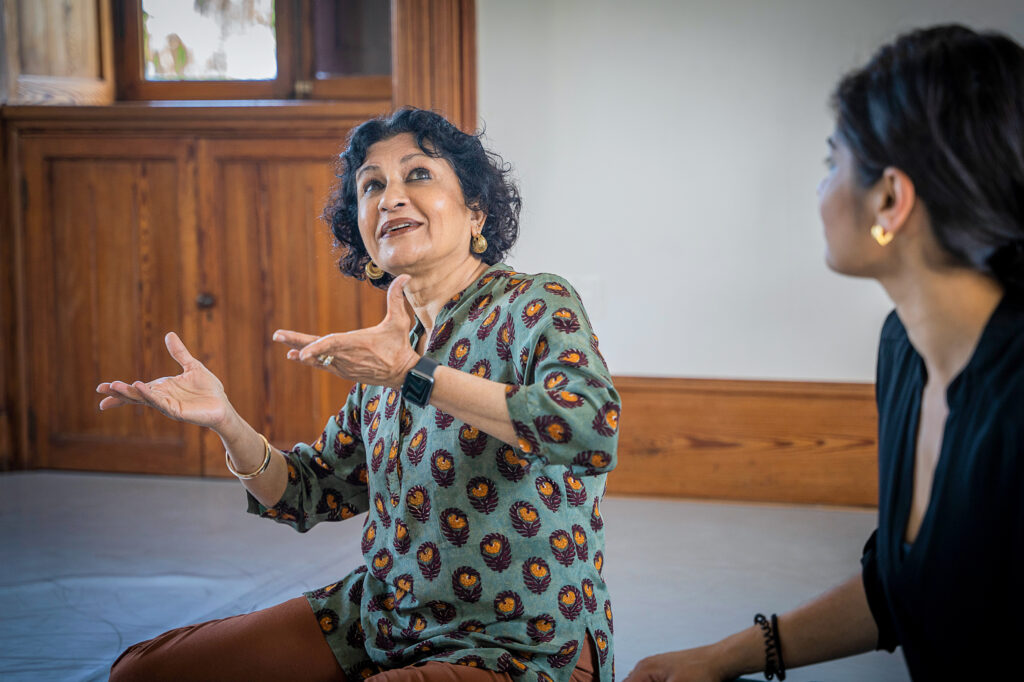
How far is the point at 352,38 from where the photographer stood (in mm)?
3832

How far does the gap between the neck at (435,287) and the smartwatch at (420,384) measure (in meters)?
0.30

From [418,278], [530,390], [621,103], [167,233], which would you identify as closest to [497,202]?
[418,278]

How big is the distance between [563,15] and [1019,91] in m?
2.56

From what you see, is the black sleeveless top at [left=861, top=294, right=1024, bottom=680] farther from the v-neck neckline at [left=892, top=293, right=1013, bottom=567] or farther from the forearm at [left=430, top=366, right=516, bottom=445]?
the forearm at [left=430, top=366, right=516, bottom=445]

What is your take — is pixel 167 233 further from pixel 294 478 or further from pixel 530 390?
pixel 530 390

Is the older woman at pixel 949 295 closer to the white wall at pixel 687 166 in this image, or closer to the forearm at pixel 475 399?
the forearm at pixel 475 399

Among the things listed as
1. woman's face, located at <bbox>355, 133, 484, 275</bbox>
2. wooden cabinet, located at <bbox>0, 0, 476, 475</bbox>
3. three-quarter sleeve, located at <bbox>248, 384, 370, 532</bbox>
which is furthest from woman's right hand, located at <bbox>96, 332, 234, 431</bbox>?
wooden cabinet, located at <bbox>0, 0, 476, 475</bbox>

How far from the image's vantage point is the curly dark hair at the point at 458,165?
1447 millimetres

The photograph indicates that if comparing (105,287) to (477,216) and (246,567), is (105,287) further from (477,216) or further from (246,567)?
(477,216)

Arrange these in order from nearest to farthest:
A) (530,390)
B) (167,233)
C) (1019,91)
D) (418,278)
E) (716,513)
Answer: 1. (1019,91)
2. (530,390)
3. (418,278)
4. (716,513)
5. (167,233)

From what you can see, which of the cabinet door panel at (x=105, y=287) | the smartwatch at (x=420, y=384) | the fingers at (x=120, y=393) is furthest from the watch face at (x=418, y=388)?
the cabinet door panel at (x=105, y=287)

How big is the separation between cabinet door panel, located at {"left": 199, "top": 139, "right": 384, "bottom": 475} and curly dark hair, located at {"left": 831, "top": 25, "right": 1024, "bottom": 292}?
9.12ft

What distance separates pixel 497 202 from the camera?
1495mm

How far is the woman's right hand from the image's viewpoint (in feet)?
4.12
